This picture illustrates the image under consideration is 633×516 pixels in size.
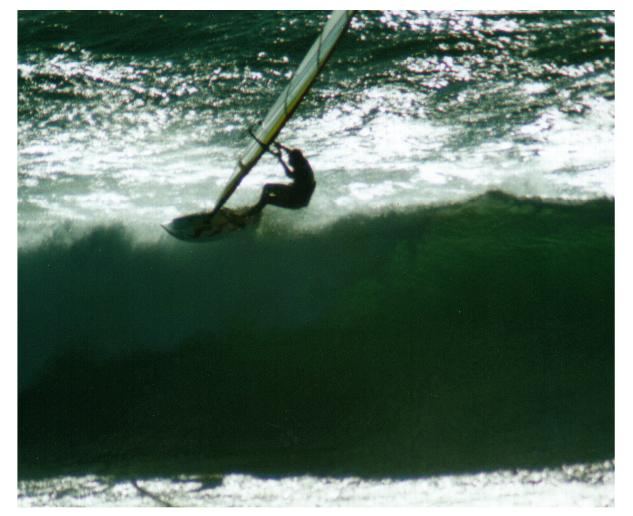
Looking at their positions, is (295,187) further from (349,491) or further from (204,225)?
(349,491)

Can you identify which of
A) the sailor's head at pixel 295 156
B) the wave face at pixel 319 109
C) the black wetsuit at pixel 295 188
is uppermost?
the sailor's head at pixel 295 156

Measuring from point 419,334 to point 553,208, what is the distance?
3069mm

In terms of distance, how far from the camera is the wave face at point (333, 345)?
5781 mm

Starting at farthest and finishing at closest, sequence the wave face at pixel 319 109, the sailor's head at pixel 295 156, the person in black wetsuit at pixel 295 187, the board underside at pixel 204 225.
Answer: the wave face at pixel 319 109 < the board underside at pixel 204 225 < the person in black wetsuit at pixel 295 187 < the sailor's head at pixel 295 156

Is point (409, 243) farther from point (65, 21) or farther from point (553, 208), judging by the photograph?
point (65, 21)

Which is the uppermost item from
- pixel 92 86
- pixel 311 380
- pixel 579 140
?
pixel 92 86

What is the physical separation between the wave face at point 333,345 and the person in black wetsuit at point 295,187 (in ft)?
6.13

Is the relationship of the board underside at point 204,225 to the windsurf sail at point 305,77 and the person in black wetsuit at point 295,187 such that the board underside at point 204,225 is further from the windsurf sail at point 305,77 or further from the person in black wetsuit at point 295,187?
the windsurf sail at point 305,77

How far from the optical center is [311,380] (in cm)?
649

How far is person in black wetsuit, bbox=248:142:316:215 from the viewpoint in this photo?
17.7 feet

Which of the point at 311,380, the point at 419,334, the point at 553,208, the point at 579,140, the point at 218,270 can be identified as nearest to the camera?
the point at 311,380

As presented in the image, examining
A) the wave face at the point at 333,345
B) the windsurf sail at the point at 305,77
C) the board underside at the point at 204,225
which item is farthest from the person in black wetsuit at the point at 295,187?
the wave face at the point at 333,345

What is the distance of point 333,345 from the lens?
274 inches

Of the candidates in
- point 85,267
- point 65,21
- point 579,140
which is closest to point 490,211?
point 579,140
